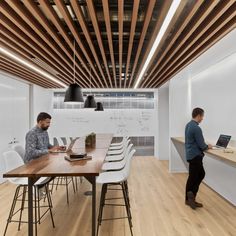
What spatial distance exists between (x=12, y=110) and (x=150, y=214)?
4.26 m

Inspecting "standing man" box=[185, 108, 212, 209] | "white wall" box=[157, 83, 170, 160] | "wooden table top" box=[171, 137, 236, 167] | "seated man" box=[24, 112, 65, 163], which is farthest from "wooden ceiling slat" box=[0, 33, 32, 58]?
"white wall" box=[157, 83, 170, 160]

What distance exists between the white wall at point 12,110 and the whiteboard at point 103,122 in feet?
6.69

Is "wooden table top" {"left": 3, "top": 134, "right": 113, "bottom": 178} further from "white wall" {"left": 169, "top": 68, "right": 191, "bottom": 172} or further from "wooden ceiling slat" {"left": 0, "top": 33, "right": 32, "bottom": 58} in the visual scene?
"white wall" {"left": 169, "top": 68, "right": 191, "bottom": 172}

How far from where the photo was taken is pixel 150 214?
12.0ft

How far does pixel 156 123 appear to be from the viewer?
8.61m

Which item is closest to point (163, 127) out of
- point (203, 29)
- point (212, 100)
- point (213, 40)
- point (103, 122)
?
point (103, 122)

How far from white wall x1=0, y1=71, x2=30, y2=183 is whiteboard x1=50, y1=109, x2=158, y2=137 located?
204 centimetres

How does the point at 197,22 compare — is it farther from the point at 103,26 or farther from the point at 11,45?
the point at 11,45

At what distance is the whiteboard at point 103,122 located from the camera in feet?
29.3

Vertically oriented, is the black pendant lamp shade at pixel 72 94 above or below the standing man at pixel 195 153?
above

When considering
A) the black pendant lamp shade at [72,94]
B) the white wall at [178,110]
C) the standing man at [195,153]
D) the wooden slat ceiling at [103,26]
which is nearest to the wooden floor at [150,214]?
the standing man at [195,153]

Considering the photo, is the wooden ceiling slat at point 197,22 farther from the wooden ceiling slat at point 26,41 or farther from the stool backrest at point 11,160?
the stool backrest at point 11,160

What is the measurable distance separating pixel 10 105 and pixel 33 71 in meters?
1.17

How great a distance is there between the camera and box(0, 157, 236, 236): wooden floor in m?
3.12
